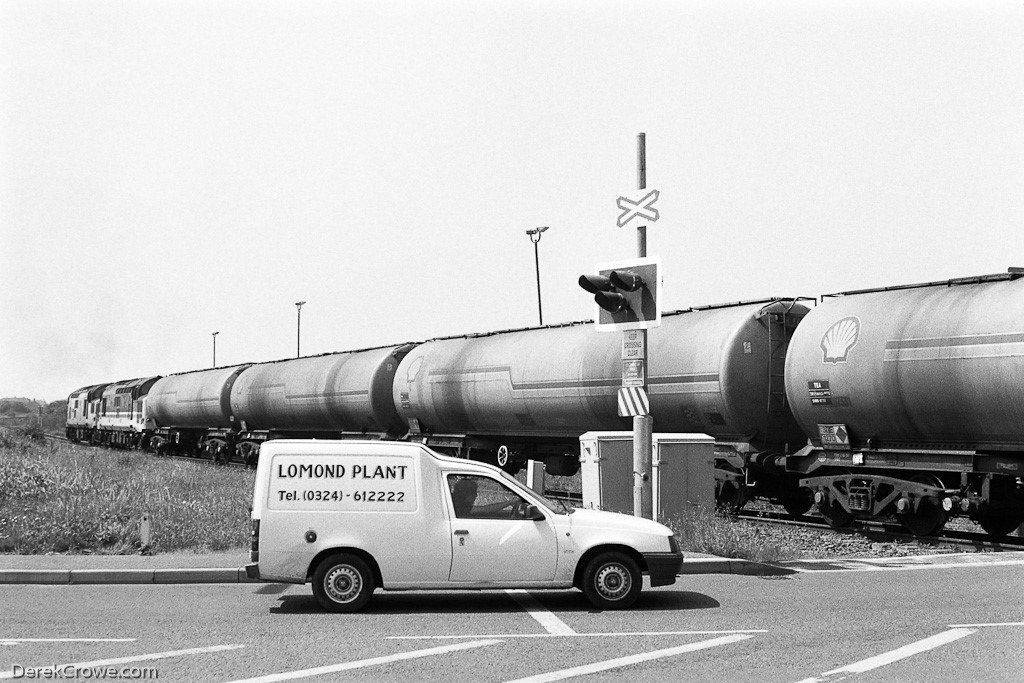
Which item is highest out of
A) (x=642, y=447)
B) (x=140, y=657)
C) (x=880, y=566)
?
(x=642, y=447)

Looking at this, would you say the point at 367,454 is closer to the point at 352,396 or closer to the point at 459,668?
the point at 459,668

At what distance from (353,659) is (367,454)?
108 inches

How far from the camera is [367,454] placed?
1023cm

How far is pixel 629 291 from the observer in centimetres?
1381

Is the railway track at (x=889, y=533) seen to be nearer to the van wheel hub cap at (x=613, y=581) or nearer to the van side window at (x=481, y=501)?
the van wheel hub cap at (x=613, y=581)

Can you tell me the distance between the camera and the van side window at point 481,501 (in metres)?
10.2

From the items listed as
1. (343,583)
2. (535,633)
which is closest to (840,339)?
(535,633)

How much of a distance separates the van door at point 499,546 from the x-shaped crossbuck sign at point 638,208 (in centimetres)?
506

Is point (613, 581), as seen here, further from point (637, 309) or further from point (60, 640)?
point (60, 640)

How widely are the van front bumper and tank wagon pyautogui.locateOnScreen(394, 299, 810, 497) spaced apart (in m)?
8.47

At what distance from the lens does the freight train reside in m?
15.0

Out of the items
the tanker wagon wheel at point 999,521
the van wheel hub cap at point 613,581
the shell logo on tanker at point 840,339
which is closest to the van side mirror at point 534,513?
the van wheel hub cap at point 613,581

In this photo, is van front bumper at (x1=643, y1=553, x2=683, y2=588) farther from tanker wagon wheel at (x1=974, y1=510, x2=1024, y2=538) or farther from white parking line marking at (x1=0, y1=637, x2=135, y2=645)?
tanker wagon wheel at (x1=974, y1=510, x2=1024, y2=538)

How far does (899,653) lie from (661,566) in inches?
102
